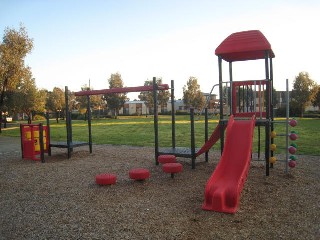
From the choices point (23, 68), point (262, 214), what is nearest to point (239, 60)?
point (262, 214)

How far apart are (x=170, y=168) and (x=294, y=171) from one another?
12.7 ft

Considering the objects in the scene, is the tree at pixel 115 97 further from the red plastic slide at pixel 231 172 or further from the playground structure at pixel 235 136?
the red plastic slide at pixel 231 172

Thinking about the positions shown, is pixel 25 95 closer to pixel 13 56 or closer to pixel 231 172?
pixel 13 56

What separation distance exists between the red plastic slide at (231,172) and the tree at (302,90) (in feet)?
175

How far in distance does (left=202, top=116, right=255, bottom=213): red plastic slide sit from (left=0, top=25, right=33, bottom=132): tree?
886 inches

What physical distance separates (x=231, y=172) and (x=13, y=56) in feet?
77.1

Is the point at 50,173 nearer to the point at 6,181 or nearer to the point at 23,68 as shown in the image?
the point at 6,181

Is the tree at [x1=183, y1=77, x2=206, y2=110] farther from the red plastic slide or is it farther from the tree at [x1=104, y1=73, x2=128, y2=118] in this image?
the red plastic slide

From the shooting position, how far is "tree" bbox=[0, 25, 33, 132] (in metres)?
24.1

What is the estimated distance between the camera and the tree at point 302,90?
55.2 metres

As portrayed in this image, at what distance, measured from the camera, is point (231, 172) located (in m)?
6.61

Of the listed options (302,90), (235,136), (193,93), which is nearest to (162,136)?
(235,136)

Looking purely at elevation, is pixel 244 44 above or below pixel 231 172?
above

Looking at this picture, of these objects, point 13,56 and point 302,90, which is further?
point 302,90
